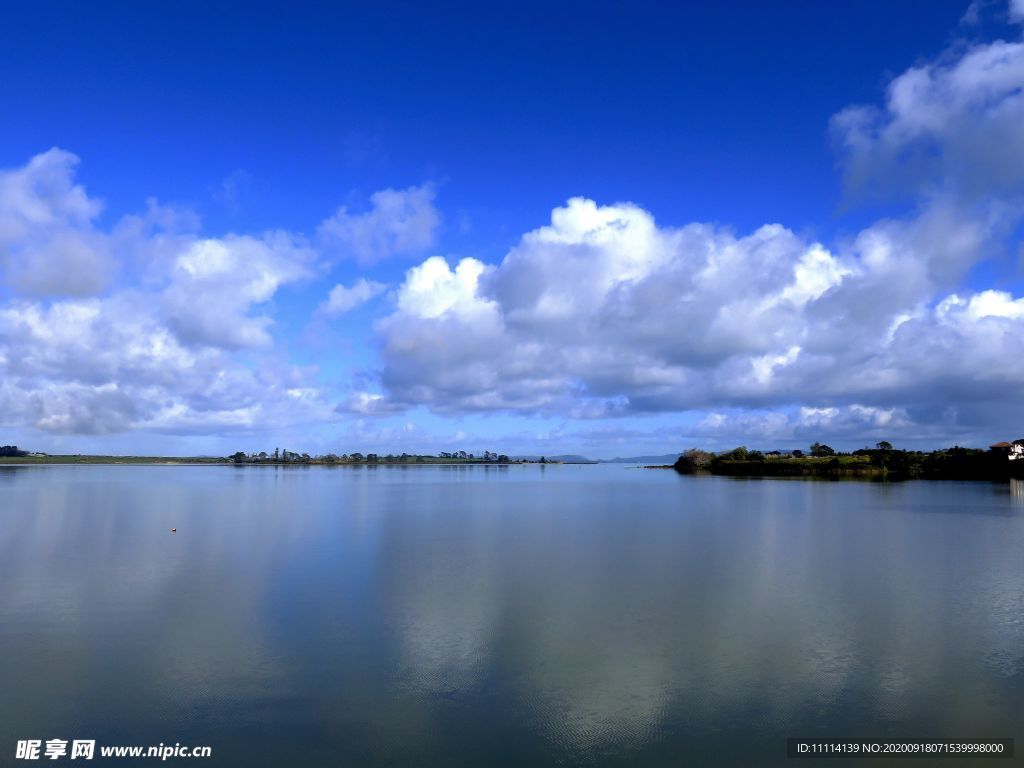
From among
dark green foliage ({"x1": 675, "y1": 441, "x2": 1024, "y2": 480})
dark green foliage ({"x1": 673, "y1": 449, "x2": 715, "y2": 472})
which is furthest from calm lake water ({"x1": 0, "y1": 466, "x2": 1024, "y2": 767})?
dark green foliage ({"x1": 673, "y1": 449, "x2": 715, "y2": 472})

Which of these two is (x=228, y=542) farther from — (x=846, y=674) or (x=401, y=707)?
(x=846, y=674)

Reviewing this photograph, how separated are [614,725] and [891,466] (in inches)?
5801

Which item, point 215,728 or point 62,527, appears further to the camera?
point 62,527

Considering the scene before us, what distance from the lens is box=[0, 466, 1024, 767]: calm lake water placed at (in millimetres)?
12086

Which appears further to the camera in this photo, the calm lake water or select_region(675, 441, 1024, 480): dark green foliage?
select_region(675, 441, 1024, 480): dark green foliage

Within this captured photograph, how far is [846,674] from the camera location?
49.3 ft

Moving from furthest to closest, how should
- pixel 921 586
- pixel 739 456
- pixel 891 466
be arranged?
pixel 739 456
pixel 891 466
pixel 921 586

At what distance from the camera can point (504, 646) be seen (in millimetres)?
16750

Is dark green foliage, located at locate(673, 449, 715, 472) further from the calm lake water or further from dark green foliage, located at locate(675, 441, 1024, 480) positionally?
the calm lake water

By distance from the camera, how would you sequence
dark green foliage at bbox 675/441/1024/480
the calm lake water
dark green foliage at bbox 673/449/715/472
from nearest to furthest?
the calm lake water → dark green foliage at bbox 675/441/1024/480 → dark green foliage at bbox 673/449/715/472

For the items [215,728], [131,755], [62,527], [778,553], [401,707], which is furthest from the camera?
[62,527]

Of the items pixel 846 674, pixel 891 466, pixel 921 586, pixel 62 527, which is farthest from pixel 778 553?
pixel 891 466

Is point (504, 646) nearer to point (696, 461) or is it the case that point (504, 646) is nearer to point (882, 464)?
point (882, 464)

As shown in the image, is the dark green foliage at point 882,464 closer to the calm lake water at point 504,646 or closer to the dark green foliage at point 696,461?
the dark green foliage at point 696,461
